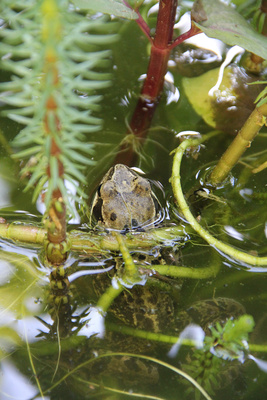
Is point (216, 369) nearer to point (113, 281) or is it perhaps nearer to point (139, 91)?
point (113, 281)

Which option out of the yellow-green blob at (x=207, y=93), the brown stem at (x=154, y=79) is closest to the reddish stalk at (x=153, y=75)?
the brown stem at (x=154, y=79)

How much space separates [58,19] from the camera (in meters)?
0.88

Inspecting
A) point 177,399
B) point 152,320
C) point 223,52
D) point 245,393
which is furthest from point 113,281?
point 223,52

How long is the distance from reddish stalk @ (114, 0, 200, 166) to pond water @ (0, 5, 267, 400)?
0.06m

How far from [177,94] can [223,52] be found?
0.54 meters

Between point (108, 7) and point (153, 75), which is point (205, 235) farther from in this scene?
point (108, 7)

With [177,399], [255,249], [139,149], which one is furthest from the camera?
[139,149]

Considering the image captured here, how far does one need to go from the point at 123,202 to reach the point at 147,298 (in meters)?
0.55

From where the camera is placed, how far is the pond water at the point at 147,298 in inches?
65.5

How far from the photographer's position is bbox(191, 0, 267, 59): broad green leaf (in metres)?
1.58

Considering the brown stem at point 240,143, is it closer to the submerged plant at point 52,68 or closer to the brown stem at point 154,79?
the brown stem at point 154,79

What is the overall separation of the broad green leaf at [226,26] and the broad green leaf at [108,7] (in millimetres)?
289

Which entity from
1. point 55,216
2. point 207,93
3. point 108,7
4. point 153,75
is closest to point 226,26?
point 108,7

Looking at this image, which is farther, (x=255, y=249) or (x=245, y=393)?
(x=255, y=249)
